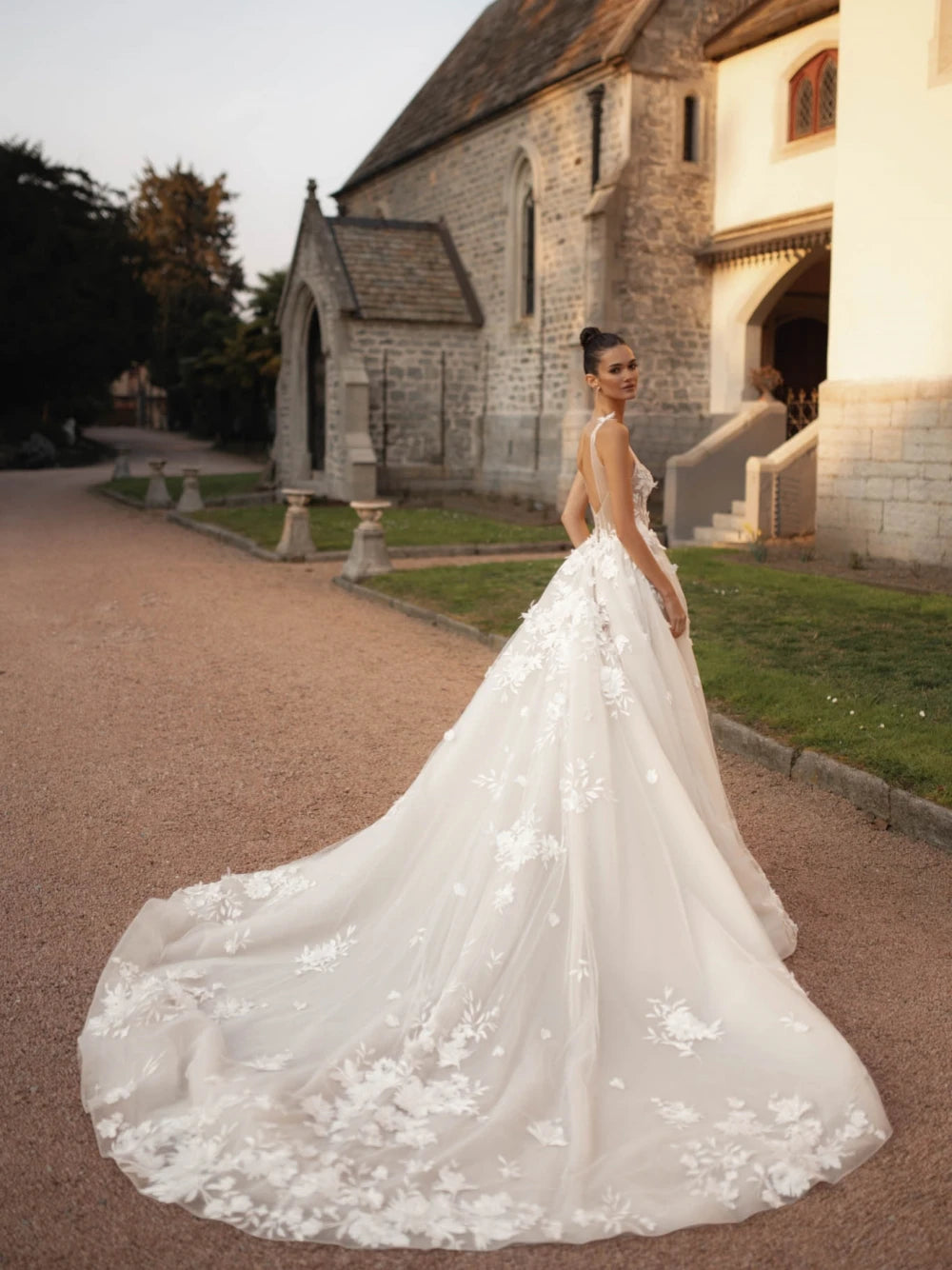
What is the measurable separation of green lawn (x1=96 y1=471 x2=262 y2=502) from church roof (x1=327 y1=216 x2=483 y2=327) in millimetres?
5057

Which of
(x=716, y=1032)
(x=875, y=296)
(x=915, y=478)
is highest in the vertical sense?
(x=875, y=296)

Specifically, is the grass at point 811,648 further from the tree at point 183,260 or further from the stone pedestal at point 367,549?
the tree at point 183,260

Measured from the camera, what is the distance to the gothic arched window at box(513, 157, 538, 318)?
22203 millimetres

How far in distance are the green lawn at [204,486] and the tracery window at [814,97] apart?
12663mm

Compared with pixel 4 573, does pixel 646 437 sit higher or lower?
higher

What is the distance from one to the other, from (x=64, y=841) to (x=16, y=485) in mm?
24568

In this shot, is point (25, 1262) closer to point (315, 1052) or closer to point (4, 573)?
point (315, 1052)

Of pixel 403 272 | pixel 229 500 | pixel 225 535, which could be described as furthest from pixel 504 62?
pixel 225 535

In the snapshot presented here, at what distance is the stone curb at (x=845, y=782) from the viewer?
16.9 feet

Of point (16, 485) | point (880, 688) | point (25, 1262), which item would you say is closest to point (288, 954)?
point (25, 1262)

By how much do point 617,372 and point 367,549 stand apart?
9.10 m

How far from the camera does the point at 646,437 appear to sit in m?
19.8

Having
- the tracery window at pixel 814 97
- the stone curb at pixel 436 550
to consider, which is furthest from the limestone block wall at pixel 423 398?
the tracery window at pixel 814 97

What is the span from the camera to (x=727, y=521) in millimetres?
15633
